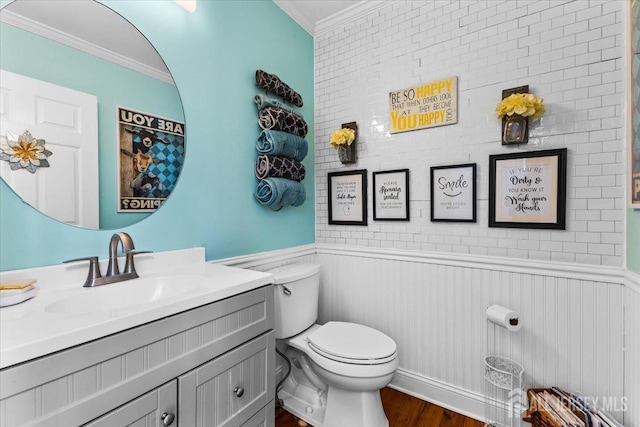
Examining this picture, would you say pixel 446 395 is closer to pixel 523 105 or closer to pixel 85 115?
pixel 523 105

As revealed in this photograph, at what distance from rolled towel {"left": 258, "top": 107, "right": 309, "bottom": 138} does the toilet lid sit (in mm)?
1317

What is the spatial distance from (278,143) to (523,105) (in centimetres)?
136

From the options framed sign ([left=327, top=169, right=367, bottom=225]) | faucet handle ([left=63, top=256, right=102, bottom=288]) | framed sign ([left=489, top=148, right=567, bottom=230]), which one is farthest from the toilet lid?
faucet handle ([left=63, top=256, right=102, bottom=288])

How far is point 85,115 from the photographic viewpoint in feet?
3.85

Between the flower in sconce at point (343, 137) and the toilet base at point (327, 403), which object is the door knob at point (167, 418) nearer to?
the toilet base at point (327, 403)

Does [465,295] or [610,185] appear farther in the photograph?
[465,295]

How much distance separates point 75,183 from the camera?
1.15 m

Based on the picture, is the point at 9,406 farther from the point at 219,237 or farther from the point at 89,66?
the point at 89,66

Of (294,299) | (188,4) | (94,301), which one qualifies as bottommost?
(294,299)

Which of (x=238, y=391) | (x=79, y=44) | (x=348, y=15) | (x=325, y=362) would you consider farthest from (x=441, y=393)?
(x=348, y=15)

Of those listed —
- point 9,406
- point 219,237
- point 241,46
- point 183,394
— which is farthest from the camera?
point 241,46

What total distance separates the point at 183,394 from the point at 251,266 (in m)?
0.91

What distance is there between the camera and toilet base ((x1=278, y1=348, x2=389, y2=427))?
1.56 metres

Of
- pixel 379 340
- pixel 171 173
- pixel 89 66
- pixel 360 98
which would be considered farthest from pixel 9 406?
pixel 360 98
